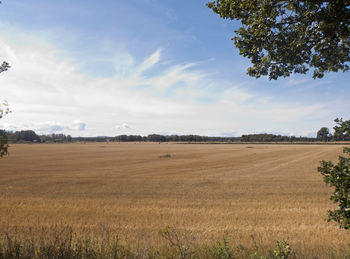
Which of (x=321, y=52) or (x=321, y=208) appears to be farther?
(x=321, y=208)

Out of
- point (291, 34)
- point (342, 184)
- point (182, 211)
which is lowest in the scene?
point (182, 211)

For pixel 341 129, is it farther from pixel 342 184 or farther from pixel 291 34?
pixel 291 34

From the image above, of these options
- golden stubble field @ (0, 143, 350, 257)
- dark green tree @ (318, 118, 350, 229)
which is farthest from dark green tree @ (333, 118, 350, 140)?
golden stubble field @ (0, 143, 350, 257)

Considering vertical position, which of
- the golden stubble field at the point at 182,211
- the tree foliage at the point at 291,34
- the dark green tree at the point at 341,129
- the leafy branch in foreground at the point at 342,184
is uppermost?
the tree foliage at the point at 291,34

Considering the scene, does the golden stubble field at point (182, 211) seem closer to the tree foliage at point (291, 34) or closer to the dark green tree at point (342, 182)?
the dark green tree at point (342, 182)

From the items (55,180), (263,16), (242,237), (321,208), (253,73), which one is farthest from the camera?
(55,180)

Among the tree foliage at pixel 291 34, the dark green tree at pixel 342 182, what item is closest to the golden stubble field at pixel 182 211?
the dark green tree at pixel 342 182

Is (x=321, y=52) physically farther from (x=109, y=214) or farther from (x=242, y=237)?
(x=109, y=214)

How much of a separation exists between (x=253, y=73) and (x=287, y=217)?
428 inches

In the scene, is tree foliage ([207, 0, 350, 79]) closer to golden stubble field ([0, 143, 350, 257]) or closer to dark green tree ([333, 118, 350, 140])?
dark green tree ([333, 118, 350, 140])

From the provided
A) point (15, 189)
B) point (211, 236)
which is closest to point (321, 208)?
point (211, 236)

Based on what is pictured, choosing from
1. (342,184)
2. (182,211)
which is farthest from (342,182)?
(182,211)

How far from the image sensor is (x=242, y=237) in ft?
36.9

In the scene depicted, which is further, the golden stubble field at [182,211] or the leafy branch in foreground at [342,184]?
the golden stubble field at [182,211]
